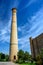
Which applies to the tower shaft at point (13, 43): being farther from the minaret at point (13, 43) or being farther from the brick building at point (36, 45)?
the brick building at point (36, 45)

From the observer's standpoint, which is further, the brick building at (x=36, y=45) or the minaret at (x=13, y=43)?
the brick building at (x=36, y=45)

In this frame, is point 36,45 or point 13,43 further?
point 36,45

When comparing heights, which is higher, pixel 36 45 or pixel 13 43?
pixel 13 43

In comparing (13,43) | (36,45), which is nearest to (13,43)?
(13,43)

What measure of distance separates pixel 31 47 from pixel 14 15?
34.5 ft

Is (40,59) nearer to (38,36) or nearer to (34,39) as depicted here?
(38,36)

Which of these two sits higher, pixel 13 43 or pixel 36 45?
pixel 13 43

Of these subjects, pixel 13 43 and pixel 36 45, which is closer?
pixel 13 43

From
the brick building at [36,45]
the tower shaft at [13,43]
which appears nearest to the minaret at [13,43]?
the tower shaft at [13,43]

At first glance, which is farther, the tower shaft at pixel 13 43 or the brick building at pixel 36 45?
the brick building at pixel 36 45

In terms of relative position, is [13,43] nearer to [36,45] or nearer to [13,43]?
[13,43]

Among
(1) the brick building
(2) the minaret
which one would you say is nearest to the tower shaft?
(2) the minaret

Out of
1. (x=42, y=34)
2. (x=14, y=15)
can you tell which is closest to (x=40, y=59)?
(x=42, y=34)

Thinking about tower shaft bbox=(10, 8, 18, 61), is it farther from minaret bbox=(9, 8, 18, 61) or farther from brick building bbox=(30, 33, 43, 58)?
brick building bbox=(30, 33, 43, 58)
